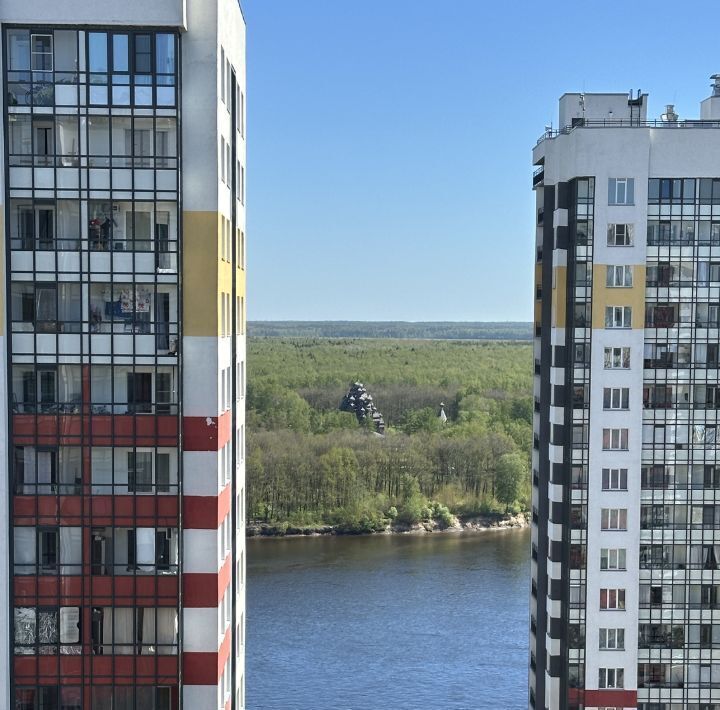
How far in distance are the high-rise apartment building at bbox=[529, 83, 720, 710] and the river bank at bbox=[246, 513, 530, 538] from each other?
4111cm

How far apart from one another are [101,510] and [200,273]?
406 cm

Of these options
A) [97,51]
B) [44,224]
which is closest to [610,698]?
[44,224]

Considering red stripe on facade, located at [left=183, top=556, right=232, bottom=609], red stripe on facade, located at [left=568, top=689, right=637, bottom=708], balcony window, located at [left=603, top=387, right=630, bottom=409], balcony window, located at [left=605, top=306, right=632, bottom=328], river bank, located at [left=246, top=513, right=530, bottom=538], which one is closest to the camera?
red stripe on facade, located at [left=183, top=556, right=232, bottom=609]

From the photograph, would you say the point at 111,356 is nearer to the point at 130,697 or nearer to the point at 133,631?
the point at 133,631

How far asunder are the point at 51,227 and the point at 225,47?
163 inches

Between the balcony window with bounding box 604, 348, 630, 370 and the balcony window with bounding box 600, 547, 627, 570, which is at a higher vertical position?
the balcony window with bounding box 604, 348, 630, 370

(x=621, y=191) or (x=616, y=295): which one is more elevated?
(x=621, y=191)

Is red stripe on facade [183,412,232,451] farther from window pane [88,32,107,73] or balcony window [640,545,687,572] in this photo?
balcony window [640,545,687,572]

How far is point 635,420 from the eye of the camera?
22469 mm

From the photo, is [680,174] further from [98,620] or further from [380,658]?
[380,658]

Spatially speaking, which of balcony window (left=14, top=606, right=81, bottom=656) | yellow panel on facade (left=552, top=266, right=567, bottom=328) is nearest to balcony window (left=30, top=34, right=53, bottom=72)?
balcony window (left=14, top=606, right=81, bottom=656)

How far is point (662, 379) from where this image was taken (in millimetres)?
22594

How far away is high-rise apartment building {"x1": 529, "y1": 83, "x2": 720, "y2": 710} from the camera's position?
72.8ft

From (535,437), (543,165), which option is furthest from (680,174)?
(535,437)
